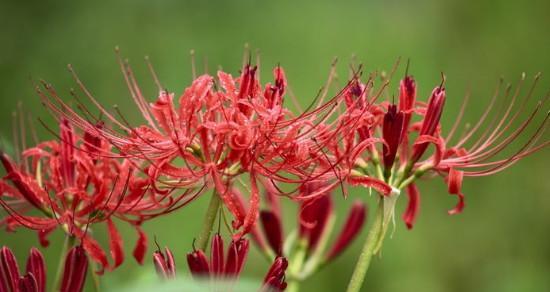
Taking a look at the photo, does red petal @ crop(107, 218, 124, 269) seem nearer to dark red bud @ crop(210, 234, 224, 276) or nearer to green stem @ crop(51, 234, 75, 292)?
green stem @ crop(51, 234, 75, 292)

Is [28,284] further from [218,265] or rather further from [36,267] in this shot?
[218,265]

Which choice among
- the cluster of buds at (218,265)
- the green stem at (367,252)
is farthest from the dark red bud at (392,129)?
the cluster of buds at (218,265)

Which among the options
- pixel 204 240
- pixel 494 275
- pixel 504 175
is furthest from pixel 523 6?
pixel 204 240

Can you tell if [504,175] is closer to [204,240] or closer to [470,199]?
[470,199]

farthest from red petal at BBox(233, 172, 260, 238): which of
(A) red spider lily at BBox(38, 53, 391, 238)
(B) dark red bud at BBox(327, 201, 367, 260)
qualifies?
(B) dark red bud at BBox(327, 201, 367, 260)

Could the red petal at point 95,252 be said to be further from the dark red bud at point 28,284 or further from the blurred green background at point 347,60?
the blurred green background at point 347,60

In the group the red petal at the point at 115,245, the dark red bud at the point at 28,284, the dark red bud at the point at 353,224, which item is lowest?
the dark red bud at the point at 353,224
